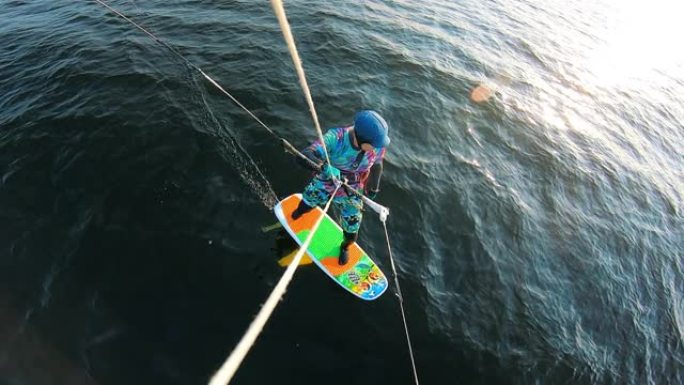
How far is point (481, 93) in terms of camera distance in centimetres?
1535

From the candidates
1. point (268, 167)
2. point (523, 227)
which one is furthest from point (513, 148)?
point (268, 167)

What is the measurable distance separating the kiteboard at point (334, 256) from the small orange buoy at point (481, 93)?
8.90 meters

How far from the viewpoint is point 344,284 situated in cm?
805

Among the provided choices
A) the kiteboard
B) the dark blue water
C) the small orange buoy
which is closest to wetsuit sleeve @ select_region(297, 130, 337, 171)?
the kiteboard

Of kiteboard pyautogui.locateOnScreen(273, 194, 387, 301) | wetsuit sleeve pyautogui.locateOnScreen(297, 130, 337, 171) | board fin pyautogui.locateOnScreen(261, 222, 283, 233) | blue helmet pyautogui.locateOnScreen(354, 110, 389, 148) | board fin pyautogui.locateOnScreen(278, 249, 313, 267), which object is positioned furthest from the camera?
board fin pyautogui.locateOnScreen(261, 222, 283, 233)

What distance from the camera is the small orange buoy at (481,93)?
589 inches

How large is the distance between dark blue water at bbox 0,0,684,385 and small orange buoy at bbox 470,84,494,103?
401 millimetres

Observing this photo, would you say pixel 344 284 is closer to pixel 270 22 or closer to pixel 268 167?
pixel 268 167

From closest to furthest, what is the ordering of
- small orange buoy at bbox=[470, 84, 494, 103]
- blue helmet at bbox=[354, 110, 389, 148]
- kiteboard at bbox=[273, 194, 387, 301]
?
blue helmet at bbox=[354, 110, 389, 148] < kiteboard at bbox=[273, 194, 387, 301] < small orange buoy at bbox=[470, 84, 494, 103]

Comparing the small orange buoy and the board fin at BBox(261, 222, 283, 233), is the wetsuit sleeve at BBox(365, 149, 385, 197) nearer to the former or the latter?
the board fin at BBox(261, 222, 283, 233)

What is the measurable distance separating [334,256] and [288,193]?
2.30 meters

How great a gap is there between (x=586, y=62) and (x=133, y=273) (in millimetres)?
23945

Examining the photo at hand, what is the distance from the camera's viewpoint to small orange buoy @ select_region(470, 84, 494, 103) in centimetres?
1496

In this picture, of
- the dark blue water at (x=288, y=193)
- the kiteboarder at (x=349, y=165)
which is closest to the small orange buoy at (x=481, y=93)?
the dark blue water at (x=288, y=193)
